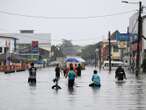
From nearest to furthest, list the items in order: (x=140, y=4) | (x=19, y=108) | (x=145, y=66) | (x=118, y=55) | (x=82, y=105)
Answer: (x=19, y=108)
(x=82, y=105)
(x=140, y=4)
(x=145, y=66)
(x=118, y=55)

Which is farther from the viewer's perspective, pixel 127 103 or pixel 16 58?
pixel 16 58

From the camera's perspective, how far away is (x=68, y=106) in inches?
864

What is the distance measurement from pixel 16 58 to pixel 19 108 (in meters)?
92.4

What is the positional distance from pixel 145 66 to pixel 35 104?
57477 mm

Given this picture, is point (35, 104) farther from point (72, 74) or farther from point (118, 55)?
point (118, 55)

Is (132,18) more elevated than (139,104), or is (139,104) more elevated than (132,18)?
(132,18)

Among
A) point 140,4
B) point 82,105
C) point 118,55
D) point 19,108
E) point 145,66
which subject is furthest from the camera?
point 118,55

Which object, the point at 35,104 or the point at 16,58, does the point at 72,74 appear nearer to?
the point at 35,104

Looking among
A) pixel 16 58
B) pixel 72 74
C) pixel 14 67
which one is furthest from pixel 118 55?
pixel 72 74

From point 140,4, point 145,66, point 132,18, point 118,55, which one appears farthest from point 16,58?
point 118,55

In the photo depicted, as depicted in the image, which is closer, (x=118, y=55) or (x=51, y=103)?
(x=51, y=103)

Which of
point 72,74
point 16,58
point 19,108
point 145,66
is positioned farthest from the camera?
point 16,58

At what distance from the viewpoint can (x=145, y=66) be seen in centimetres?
7894

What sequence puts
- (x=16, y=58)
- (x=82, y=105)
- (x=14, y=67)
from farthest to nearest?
(x=16, y=58)
(x=14, y=67)
(x=82, y=105)
